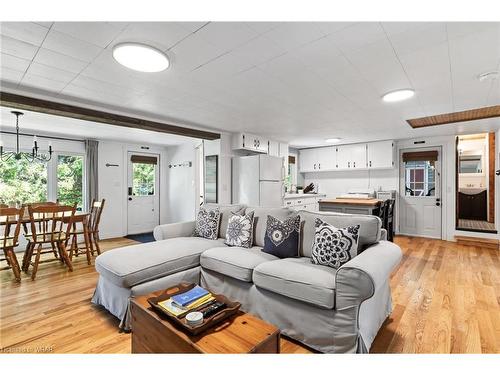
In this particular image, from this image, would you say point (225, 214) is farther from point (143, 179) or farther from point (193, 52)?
point (143, 179)

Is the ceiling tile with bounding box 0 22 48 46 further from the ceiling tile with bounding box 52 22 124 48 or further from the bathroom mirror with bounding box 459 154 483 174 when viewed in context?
the bathroom mirror with bounding box 459 154 483 174

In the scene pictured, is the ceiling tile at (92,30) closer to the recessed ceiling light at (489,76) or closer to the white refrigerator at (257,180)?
the recessed ceiling light at (489,76)

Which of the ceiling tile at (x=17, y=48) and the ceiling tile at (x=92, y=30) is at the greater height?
the ceiling tile at (x=17, y=48)

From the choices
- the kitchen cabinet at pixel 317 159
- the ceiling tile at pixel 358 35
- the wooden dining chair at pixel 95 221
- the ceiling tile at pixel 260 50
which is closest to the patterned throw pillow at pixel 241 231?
the ceiling tile at pixel 260 50

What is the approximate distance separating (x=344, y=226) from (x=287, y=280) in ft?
2.52

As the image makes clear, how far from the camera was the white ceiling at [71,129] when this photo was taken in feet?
12.2

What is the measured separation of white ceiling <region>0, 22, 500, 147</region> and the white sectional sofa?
4.44ft

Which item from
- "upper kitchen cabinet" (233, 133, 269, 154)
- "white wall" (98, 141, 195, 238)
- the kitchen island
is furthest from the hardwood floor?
"upper kitchen cabinet" (233, 133, 269, 154)

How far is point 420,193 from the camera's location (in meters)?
5.65

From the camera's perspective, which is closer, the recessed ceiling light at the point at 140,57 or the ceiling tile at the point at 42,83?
the recessed ceiling light at the point at 140,57

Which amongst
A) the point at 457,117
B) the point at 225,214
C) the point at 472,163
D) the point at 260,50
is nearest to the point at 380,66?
the point at 260,50

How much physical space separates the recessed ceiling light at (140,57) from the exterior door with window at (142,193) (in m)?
4.45

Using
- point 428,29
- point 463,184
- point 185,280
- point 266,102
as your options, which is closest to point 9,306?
point 185,280

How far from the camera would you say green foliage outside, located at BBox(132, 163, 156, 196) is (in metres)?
6.19
